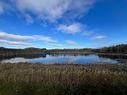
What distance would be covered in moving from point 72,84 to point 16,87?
306cm

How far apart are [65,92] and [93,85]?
71.8 inches

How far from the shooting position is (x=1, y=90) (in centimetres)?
745

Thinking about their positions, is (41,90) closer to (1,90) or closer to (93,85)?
(1,90)

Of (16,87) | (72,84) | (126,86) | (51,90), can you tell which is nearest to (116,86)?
(126,86)

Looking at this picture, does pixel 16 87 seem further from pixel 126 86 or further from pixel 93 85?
pixel 126 86

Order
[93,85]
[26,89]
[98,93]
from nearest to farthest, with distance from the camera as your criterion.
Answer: [98,93] < [26,89] < [93,85]

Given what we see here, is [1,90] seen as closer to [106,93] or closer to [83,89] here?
[83,89]

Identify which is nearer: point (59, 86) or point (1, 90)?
point (1, 90)

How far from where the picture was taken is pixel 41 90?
7.52 meters

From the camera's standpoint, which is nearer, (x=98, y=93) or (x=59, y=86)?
(x=98, y=93)

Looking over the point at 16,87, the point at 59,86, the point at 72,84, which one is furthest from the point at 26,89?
the point at 72,84

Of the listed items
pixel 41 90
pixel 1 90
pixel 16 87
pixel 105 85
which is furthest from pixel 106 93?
pixel 1 90

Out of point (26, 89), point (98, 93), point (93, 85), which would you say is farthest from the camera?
point (93, 85)

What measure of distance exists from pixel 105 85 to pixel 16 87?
16.0 feet
